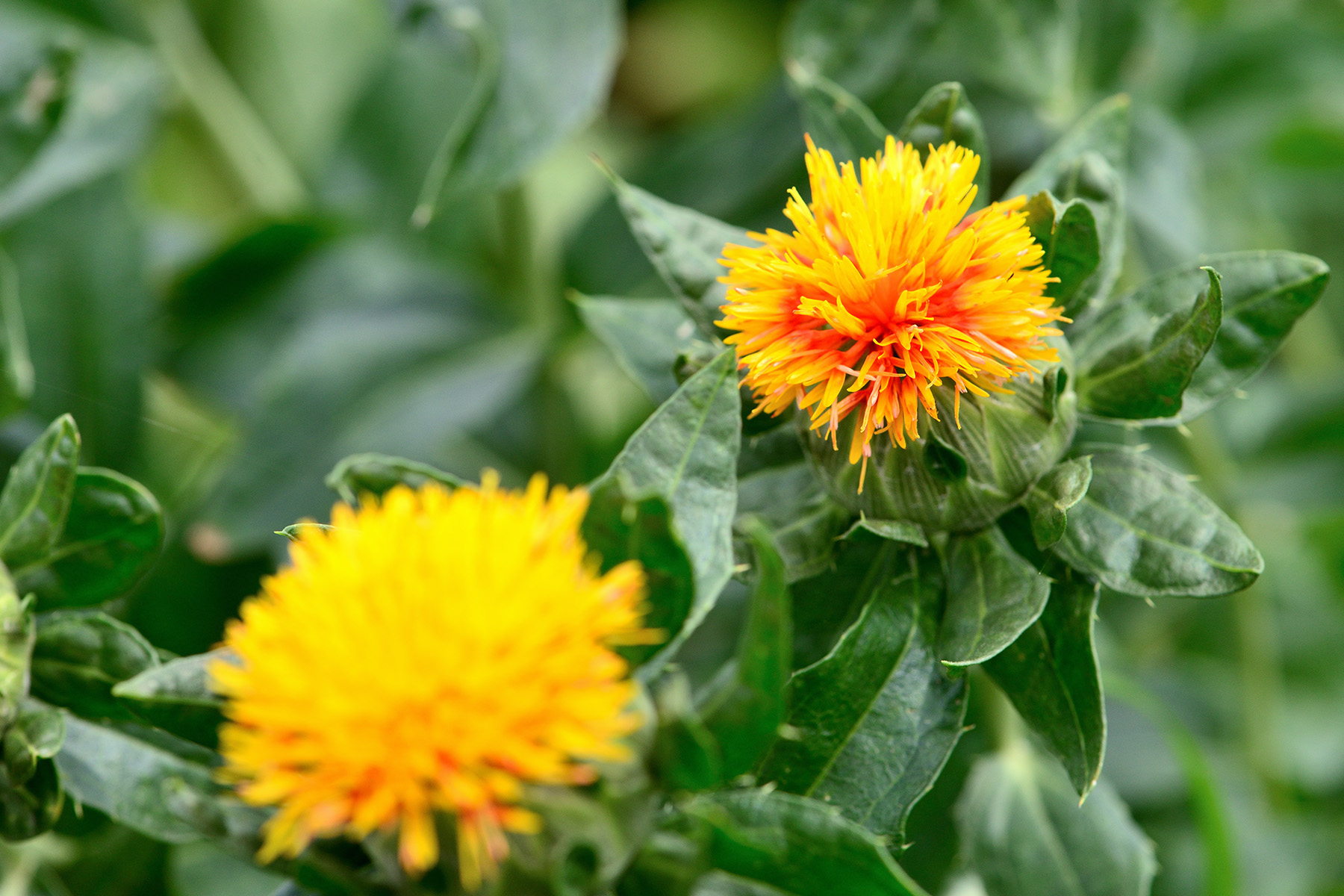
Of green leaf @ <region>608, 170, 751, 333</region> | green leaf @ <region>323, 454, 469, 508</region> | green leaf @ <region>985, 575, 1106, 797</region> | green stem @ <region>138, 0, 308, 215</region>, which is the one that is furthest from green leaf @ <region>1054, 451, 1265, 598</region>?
green stem @ <region>138, 0, 308, 215</region>

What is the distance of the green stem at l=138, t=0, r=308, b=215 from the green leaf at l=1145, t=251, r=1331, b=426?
104 centimetres

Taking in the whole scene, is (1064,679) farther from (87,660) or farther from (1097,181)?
(87,660)

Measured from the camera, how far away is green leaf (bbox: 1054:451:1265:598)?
0.57 m

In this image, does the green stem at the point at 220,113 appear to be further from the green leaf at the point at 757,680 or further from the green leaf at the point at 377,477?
the green leaf at the point at 757,680

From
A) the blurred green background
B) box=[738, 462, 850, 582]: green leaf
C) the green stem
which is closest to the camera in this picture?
box=[738, 462, 850, 582]: green leaf

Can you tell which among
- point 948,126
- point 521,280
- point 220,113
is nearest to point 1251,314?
point 948,126

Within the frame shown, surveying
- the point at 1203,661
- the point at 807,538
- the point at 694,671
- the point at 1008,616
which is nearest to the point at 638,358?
the point at 807,538

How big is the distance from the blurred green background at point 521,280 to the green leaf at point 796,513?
378 mm

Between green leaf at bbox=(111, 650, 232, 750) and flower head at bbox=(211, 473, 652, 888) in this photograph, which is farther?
green leaf at bbox=(111, 650, 232, 750)

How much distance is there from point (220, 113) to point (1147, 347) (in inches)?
48.9

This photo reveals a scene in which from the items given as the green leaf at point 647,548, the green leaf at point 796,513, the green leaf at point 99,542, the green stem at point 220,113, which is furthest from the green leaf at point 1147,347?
the green stem at point 220,113

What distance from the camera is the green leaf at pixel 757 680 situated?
0.46 m

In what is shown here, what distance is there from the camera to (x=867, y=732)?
1.95ft

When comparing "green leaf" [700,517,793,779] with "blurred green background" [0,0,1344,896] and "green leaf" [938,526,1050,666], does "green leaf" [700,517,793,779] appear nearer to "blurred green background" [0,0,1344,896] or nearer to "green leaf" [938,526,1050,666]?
"green leaf" [938,526,1050,666]
